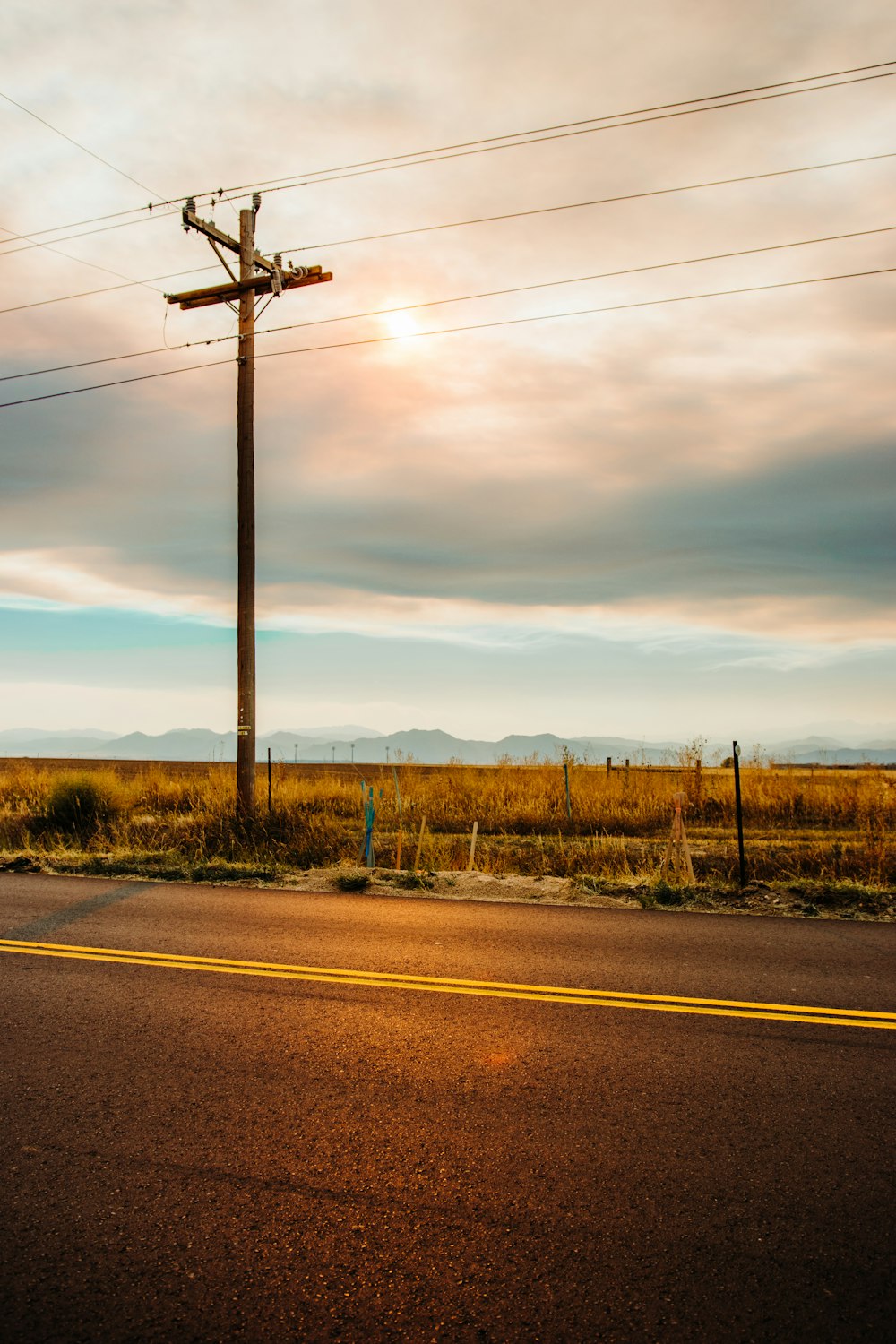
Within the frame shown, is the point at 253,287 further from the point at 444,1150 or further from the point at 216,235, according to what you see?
the point at 444,1150

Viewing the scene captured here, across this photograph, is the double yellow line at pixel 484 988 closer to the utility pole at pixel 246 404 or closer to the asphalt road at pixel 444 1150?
the asphalt road at pixel 444 1150

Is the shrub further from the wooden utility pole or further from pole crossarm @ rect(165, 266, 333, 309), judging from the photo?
pole crossarm @ rect(165, 266, 333, 309)

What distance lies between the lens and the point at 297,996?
20.3ft

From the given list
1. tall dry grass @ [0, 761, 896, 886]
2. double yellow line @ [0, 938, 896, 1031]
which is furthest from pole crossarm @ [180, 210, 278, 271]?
double yellow line @ [0, 938, 896, 1031]

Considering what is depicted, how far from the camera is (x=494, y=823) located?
21.6 metres

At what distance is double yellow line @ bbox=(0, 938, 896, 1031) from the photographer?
582 cm

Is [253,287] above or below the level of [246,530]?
above

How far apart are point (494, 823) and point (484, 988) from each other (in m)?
15.3

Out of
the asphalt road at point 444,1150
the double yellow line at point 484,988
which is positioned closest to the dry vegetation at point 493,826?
the double yellow line at point 484,988

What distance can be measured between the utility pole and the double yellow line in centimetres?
818

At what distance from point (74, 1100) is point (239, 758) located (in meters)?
11.3

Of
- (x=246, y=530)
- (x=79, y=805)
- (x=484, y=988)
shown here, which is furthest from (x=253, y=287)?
(x=484, y=988)

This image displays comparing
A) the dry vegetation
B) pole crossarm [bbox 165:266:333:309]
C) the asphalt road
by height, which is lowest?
the asphalt road

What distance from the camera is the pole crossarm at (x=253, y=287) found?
1634cm
